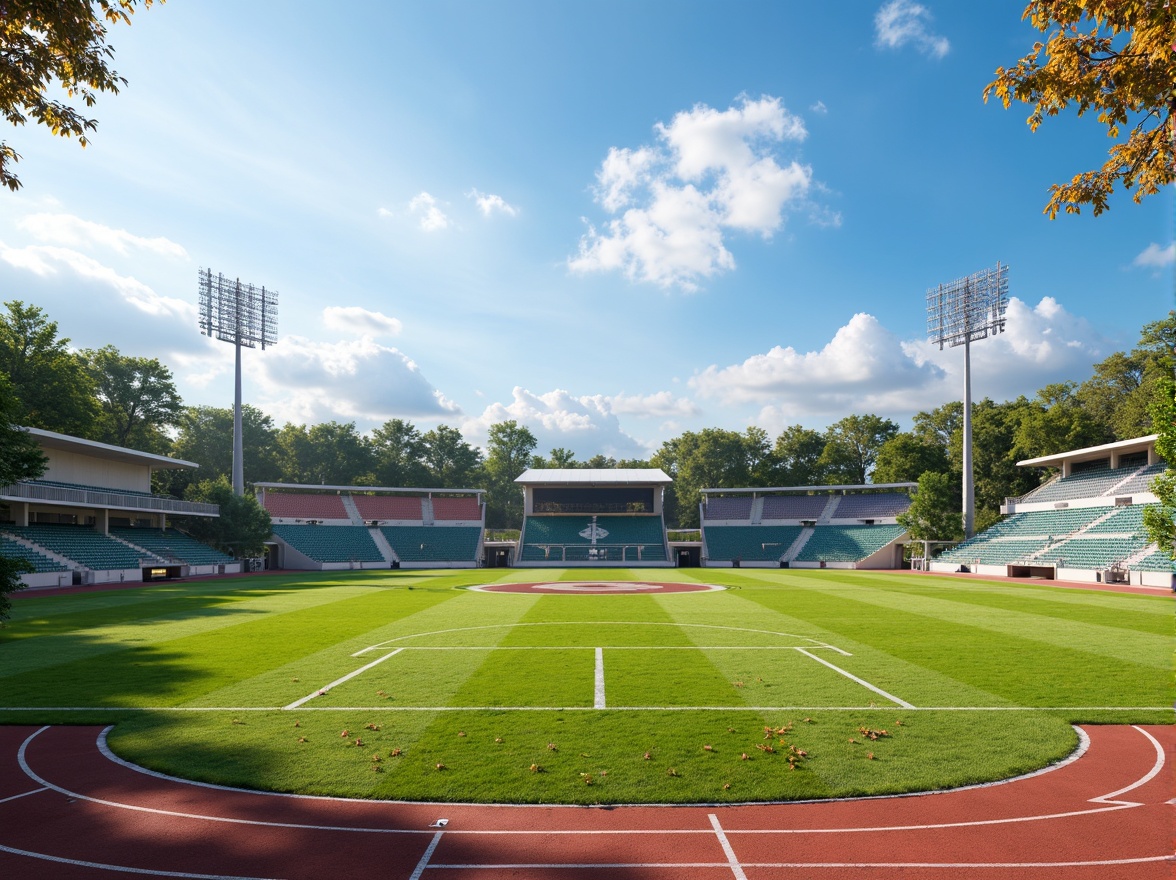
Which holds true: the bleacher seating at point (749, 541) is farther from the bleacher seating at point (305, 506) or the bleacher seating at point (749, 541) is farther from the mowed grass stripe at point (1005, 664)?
the mowed grass stripe at point (1005, 664)

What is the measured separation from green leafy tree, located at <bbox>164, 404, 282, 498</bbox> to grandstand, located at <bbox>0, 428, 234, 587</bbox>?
38.1 meters

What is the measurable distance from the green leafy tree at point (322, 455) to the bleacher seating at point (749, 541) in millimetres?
58942

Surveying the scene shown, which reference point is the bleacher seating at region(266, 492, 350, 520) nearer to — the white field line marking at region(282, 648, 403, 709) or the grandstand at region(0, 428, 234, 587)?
the grandstand at region(0, 428, 234, 587)

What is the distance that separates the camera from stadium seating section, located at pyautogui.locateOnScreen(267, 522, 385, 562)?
60.5 m

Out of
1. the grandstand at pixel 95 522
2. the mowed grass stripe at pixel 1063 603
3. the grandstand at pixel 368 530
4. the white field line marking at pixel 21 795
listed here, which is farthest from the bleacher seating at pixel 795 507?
the white field line marking at pixel 21 795

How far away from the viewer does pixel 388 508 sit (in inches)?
2749

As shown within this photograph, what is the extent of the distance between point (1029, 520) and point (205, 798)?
6063 cm

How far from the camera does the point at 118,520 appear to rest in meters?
50.1

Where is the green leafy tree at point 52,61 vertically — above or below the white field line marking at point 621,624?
above

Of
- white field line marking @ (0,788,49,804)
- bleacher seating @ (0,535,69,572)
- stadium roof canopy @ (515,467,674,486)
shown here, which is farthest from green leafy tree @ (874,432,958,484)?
white field line marking @ (0,788,49,804)

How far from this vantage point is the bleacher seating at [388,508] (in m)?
69.1

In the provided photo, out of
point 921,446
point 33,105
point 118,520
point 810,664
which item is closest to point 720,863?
point 810,664

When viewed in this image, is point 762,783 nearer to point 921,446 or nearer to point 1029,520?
point 1029,520

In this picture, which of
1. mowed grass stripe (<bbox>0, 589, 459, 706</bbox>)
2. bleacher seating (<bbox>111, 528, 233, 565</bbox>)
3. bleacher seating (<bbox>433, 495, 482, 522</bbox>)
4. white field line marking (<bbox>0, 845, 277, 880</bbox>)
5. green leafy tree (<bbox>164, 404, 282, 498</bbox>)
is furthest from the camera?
green leafy tree (<bbox>164, 404, 282, 498</bbox>)
